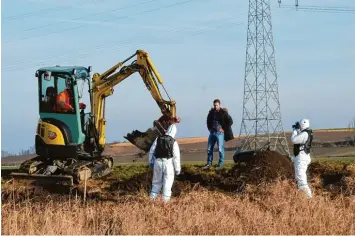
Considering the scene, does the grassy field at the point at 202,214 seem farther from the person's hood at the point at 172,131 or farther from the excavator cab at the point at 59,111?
the excavator cab at the point at 59,111

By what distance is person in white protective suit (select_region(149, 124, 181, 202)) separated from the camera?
14336 mm

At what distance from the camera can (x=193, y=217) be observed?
1154 centimetres

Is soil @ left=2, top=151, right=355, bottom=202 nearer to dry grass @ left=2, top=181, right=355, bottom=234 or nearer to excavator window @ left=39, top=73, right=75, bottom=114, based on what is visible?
excavator window @ left=39, top=73, right=75, bottom=114

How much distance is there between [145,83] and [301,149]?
255 inches

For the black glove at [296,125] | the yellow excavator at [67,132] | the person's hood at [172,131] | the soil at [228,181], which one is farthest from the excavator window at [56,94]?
the black glove at [296,125]

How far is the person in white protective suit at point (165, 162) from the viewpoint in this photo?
47.0 ft

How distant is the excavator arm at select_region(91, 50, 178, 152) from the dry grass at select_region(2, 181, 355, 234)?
6.68 meters

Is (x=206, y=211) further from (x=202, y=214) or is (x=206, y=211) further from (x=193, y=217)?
(x=193, y=217)

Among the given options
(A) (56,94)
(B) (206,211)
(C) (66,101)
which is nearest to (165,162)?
(B) (206,211)

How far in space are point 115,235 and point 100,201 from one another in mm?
3676

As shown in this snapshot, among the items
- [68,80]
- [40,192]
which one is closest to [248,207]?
[40,192]

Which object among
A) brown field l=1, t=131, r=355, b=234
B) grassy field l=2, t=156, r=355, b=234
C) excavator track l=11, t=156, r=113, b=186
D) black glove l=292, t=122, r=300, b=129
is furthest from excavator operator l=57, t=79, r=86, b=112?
black glove l=292, t=122, r=300, b=129

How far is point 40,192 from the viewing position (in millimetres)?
17297

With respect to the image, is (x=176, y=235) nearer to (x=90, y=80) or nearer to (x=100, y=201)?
(x=100, y=201)
